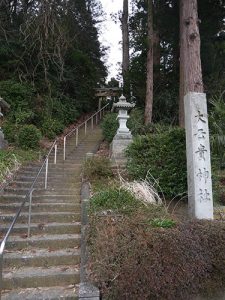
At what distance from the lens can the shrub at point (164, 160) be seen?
7.25m

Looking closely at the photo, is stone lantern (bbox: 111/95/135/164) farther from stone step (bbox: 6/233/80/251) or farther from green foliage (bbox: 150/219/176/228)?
green foliage (bbox: 150/219/176/228)

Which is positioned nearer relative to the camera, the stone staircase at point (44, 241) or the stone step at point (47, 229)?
the stone staircase at point (44, 241)

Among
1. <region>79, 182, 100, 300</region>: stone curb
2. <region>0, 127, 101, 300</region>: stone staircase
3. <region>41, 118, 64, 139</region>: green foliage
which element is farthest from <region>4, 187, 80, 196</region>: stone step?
<region>41, 118, 64, 139</region>: green foliage

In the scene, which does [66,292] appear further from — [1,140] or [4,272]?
[1,140]

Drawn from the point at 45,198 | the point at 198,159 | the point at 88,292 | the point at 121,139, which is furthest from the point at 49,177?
the point at 88,292

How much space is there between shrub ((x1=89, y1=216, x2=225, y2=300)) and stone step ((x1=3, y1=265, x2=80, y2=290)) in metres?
0.48

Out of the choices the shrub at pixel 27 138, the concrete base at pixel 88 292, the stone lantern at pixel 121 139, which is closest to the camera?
the concrete base at pixel 88 292

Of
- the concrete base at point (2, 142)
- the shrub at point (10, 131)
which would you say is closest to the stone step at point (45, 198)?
the concrete base at point (2, 142)

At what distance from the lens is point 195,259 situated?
178 inches

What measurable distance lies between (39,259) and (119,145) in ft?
21.1

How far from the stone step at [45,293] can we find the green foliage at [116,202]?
161 cm

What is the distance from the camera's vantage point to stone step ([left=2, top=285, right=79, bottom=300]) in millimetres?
4303

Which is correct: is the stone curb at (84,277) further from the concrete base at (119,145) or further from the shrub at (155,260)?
the concrete base at (119,145)

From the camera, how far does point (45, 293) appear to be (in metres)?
4.44
